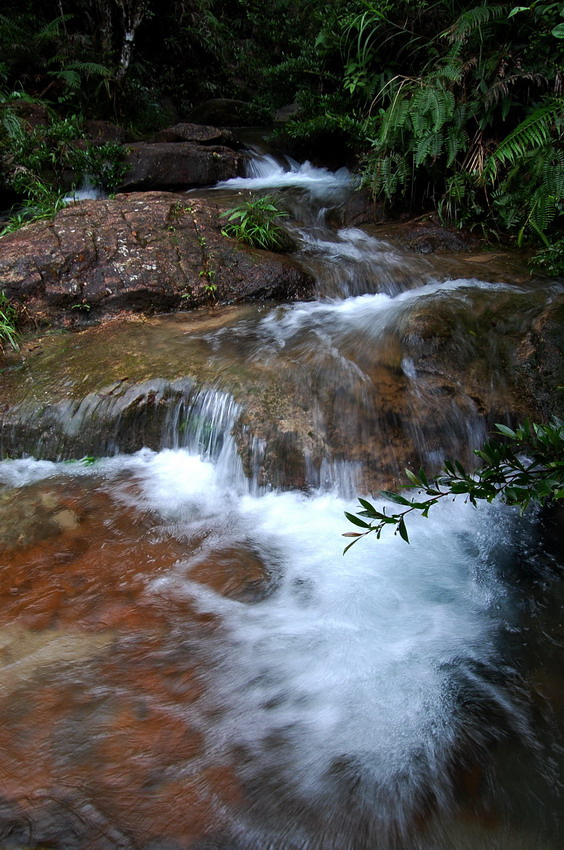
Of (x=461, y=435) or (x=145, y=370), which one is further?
(x=145, y=370)

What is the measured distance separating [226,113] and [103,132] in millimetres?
3568

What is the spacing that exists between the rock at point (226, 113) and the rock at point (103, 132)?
295cm

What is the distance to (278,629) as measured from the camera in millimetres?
2348

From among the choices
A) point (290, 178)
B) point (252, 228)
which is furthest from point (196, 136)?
point (252, 228)

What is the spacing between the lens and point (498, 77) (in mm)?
5105

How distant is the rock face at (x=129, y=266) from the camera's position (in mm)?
4480

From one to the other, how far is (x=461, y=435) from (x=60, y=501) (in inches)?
105

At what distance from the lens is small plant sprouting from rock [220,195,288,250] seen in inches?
205

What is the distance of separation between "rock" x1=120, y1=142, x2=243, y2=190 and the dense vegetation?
1220mm

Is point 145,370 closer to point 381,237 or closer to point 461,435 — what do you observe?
point 461,435

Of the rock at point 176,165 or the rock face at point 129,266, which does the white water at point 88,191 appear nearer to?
the rock at point 176,165

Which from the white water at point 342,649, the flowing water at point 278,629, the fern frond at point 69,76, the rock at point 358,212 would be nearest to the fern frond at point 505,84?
the rock at point 358,212

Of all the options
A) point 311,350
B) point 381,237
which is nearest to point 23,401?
point 311,350

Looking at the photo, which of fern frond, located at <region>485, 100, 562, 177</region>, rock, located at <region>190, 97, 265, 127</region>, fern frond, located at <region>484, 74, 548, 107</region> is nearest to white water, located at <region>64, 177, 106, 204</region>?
rock, located at <region>190, 97, 265, 127</region>
